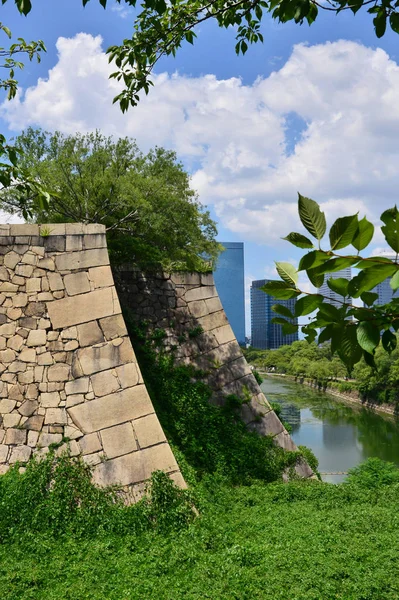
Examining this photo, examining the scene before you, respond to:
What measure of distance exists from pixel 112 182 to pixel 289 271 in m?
7.54

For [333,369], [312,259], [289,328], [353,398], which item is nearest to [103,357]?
[289,328]

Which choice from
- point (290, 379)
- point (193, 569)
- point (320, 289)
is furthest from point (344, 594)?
point (290, 379)

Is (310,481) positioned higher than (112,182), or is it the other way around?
(112,182)

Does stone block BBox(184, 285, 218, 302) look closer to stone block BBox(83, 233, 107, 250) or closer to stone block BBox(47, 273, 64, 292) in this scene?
stone block BBox(83, 233, 107, 250)

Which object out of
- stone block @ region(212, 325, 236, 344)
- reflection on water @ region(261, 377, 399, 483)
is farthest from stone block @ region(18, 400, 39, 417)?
reflection on water @ region(261, 377, 399, 483)

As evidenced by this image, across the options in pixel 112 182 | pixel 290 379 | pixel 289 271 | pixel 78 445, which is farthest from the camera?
pixel 290 379

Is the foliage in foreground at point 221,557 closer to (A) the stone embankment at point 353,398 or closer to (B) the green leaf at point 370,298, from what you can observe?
(B) the green leaf at point 370,298

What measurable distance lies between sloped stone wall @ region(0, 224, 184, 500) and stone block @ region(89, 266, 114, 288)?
0.01m

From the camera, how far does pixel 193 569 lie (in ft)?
11.6

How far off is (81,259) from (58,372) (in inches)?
51.9

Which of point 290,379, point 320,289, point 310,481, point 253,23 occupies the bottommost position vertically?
point 290,379

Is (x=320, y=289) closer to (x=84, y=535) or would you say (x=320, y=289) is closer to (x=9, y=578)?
(x=9, y=578)

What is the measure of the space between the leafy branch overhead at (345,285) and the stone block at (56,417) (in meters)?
4.17

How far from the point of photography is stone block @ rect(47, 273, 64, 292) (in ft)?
16.4
